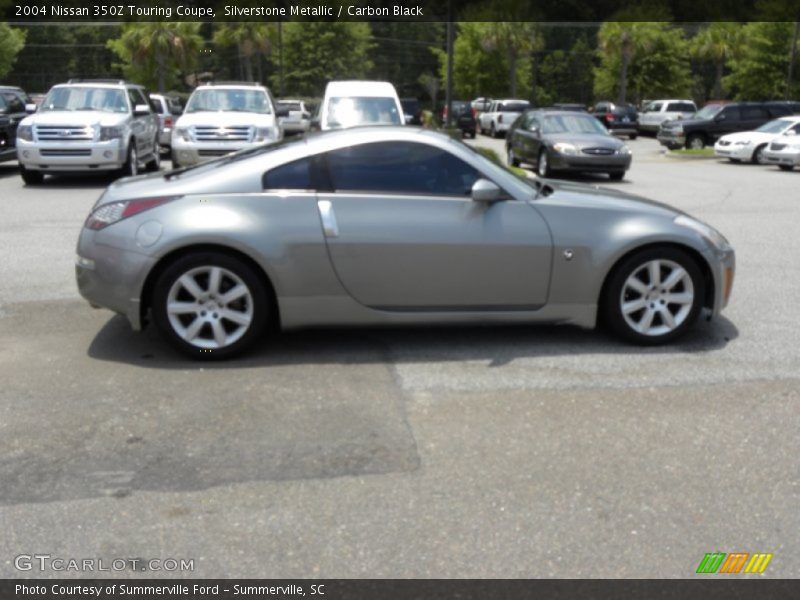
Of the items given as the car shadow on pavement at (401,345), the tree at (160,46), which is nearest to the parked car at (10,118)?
the car shadow on pavement at (401,345)

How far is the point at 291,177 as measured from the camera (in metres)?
6.11

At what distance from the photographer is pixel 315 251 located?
5938 mm

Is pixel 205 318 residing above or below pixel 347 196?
below

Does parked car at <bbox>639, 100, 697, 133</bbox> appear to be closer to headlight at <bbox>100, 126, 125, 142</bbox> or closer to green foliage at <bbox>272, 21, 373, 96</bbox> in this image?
green foliage at <bbox>272, 21, 373, 96</bbox>

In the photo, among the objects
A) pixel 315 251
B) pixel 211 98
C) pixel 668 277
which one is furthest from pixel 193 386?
pixel 211 98

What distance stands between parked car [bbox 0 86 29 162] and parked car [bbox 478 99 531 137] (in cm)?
2503

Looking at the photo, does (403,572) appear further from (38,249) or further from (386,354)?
(38,249)

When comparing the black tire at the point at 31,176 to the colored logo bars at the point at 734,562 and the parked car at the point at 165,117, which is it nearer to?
the parked car at the point at 165,117

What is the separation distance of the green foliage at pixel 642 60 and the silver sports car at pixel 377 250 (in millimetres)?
53866

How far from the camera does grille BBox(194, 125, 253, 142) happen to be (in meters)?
17.4

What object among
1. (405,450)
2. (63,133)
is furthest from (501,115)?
(405,450)

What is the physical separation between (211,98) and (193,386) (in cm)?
1431

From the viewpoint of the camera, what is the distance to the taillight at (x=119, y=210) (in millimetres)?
6016

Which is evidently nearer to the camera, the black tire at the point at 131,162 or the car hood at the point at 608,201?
the car hood at the point at 608,201
